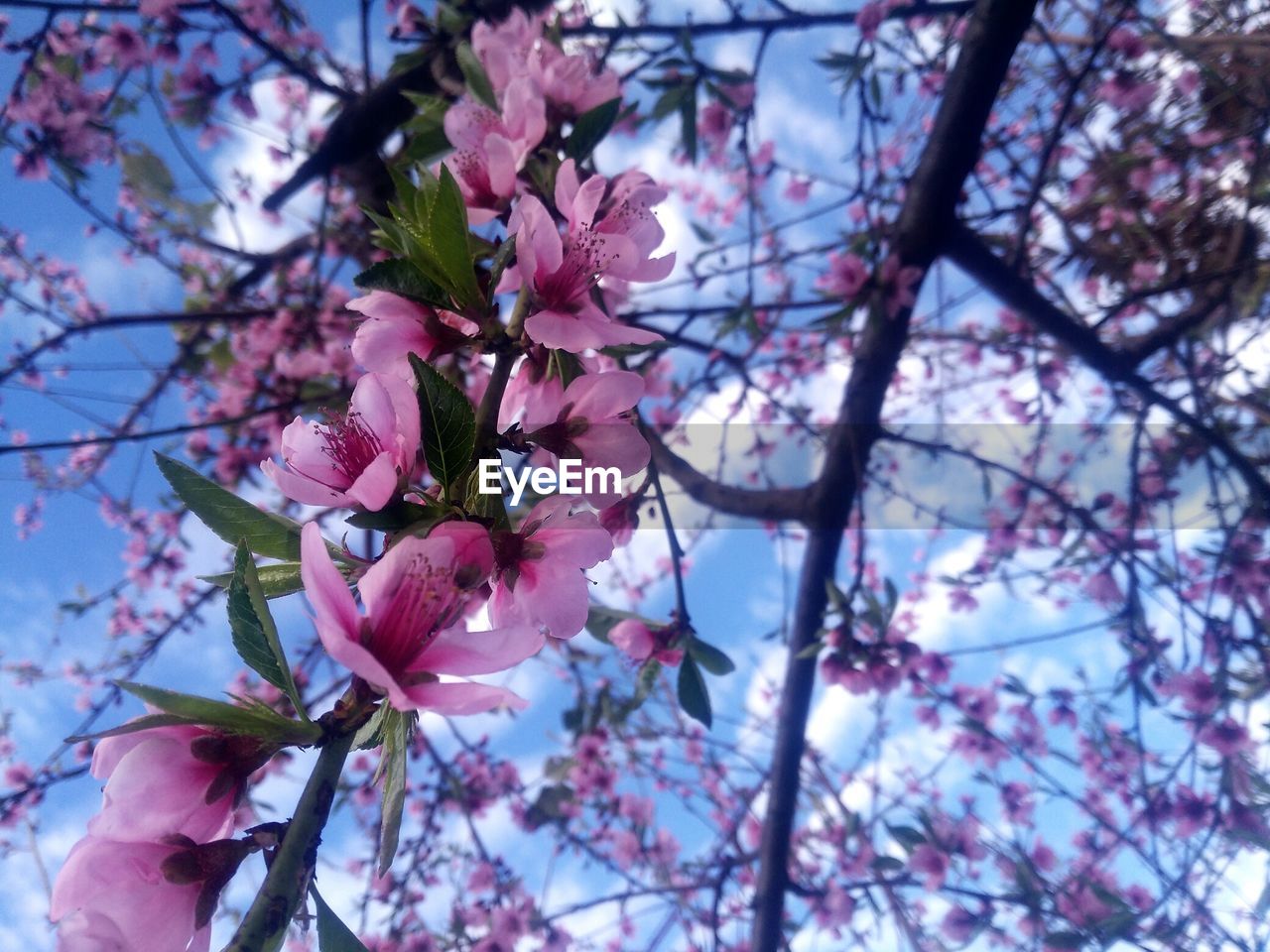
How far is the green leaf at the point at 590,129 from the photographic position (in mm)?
720

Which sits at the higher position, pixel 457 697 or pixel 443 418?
pixel 443 418

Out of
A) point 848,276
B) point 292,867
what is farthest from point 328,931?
point 848,276

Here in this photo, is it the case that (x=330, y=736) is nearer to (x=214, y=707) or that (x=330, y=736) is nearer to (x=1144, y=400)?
(x=214, y=707)

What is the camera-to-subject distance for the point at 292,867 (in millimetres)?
329

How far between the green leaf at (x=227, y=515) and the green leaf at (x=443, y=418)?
0.37ft

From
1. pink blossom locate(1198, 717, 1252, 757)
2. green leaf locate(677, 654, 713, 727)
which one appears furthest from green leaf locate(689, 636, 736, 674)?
pink blossom locate(1198, 717, 1252, 757)

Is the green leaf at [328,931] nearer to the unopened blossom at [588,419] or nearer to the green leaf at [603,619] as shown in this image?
the unopened blossom at [588,419]

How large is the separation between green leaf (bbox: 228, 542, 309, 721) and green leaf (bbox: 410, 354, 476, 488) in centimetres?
11

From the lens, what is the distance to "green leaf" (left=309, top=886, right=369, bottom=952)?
35 centimetres

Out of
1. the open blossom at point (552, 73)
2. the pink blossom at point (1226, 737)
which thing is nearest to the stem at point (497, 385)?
the open blossom at point (552, 73)

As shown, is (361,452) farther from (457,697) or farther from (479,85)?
(479,85)

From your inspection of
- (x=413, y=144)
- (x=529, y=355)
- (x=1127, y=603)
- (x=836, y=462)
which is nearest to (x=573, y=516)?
(x=529, y=355)

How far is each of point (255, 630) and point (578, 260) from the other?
34cm

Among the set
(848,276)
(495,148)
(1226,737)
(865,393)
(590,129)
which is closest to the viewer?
(495,148)
